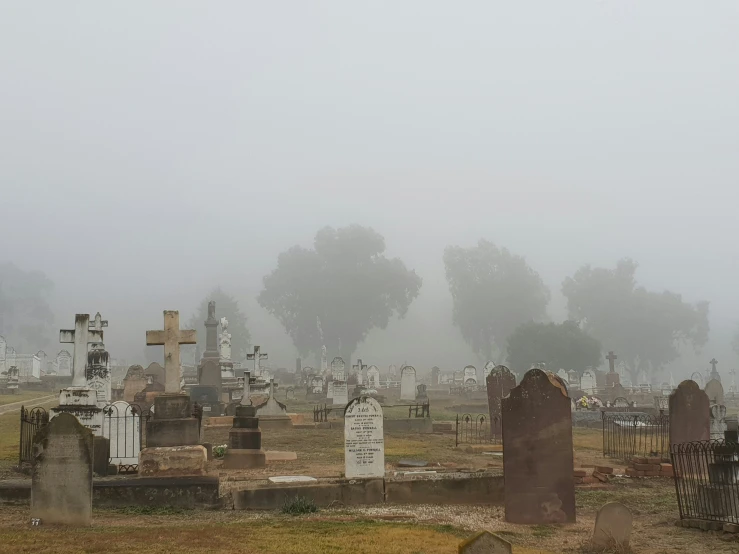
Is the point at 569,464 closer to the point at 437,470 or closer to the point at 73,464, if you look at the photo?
the point at 437,470

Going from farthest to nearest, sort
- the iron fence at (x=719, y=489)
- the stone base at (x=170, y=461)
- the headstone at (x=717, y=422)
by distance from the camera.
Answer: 1. the headstone at (x=717, y=422)
2. the stone base at (x=170, y=461)
3. the iron fence at (x=719, y=489)

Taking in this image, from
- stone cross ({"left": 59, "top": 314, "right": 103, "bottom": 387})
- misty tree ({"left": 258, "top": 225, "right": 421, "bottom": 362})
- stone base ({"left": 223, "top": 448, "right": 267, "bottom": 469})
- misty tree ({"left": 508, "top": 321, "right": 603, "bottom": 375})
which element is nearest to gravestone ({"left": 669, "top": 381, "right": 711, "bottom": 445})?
stone base ({"left": 223, "top": 448, "right": 267, "bottom": 469})

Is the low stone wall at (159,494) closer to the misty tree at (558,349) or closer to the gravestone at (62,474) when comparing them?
the gravestone at (62,474)

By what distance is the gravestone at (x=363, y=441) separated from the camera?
11609mm

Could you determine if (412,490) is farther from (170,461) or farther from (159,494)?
(170,461)

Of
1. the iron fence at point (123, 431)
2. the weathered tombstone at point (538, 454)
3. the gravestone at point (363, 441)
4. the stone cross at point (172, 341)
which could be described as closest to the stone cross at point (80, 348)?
the iron fence at point (123, 431)

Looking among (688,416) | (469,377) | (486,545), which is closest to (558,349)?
(469,377)

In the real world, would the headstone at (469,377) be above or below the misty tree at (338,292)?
below

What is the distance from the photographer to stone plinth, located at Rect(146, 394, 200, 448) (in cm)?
1246

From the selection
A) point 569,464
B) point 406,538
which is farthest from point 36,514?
point 569,464

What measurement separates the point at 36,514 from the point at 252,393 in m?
23.5

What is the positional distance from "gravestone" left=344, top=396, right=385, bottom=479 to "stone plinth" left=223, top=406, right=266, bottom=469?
4.24 m

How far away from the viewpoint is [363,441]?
466 inches

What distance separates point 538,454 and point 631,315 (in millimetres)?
78216
